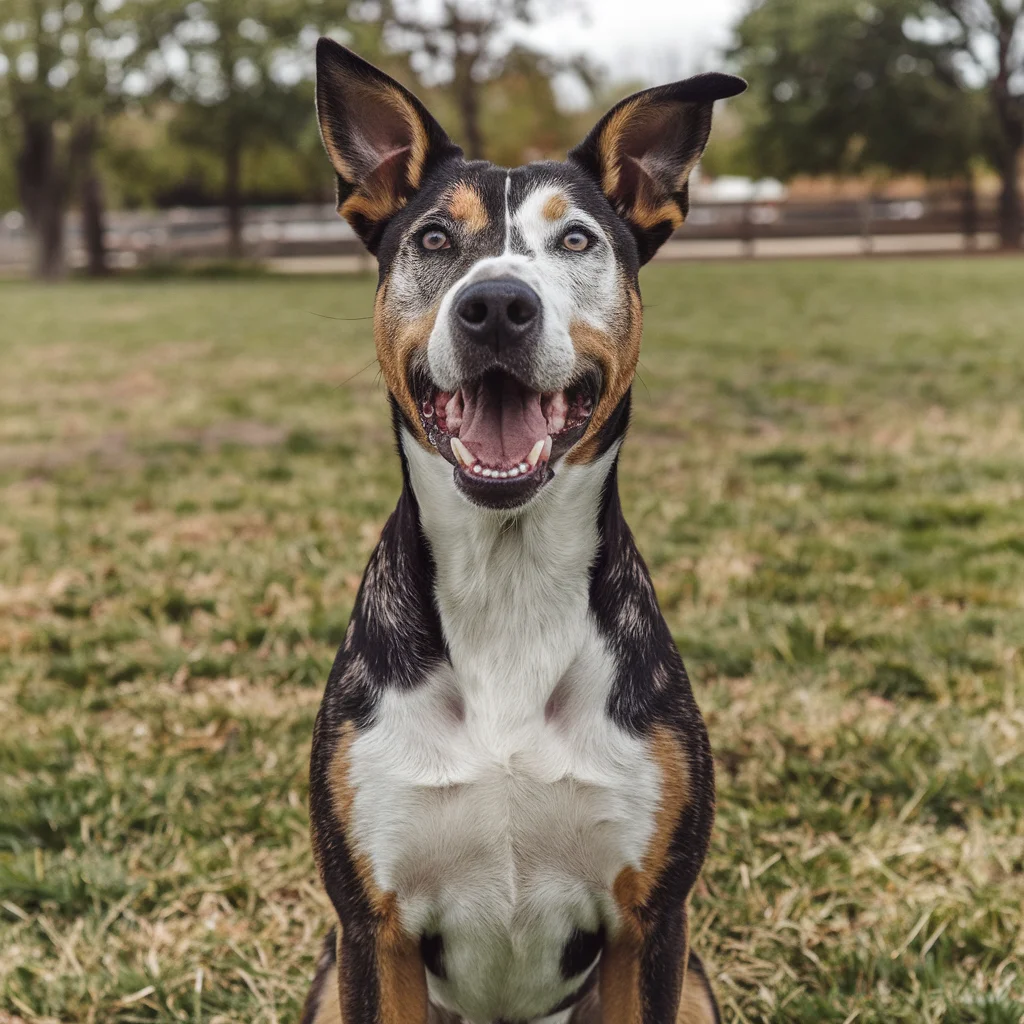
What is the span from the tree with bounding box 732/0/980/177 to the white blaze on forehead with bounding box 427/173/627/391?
32.5 meters

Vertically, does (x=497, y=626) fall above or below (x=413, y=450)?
below

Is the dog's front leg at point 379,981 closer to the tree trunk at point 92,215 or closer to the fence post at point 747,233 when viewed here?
the tree trunk at point 92,215

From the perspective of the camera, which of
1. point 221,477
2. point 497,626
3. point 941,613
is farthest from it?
point 221,477

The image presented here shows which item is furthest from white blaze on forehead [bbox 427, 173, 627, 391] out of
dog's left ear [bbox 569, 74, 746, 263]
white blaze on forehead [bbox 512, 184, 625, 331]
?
dog's left ear [bbox 569, 74, 746, 263]

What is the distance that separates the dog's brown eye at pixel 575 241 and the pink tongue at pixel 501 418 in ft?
1.21

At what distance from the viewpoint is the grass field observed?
9.71 feet

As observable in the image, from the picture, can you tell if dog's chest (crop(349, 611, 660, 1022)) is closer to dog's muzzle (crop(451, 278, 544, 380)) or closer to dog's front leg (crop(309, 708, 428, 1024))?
dog's front leg (crop(309, 708, 428, 1024))

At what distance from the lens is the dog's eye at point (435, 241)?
8.38 feet

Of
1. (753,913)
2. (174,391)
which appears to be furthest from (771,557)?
(174,391)

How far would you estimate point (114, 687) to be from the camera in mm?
4441

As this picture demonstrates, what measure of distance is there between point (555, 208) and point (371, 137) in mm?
528

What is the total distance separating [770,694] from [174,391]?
805 centimetres

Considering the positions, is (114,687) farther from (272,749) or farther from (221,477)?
(221,477)

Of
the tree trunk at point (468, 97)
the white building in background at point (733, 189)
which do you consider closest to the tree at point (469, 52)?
the tree trunk at point (468, 97)
